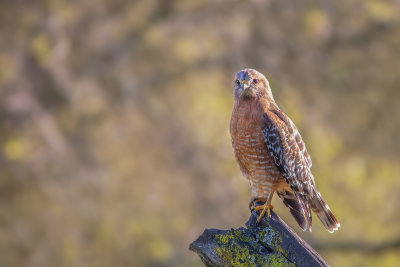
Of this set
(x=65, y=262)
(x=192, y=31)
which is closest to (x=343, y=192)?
(x=192, y=31)

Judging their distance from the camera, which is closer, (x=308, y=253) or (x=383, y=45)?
(x=308, y=253)

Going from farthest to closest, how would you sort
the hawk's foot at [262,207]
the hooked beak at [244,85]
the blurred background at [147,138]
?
the blurred background at [147,138], the hooked beak at [244,85], the hawk's foot at [262,207]

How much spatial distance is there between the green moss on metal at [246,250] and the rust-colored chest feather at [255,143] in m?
2.13

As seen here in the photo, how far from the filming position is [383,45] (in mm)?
14172

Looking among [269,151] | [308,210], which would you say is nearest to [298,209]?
[308,210]

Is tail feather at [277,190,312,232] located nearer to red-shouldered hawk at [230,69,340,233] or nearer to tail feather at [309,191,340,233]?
red-shouldered hawk at [230,69,340,233]

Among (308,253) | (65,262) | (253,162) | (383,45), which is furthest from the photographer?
(383,45)

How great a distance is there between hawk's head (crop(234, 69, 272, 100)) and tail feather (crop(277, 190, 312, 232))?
3.64ft

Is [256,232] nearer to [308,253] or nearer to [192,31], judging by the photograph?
[308,253]

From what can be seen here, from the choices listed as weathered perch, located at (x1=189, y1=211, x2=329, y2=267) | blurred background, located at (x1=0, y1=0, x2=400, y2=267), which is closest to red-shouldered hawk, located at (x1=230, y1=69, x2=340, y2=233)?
weathered perch, located at (x1=189, y1=211, x2=329, y2=267)

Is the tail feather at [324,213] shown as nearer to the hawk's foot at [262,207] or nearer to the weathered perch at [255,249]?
the hawk's foot at [262,207]

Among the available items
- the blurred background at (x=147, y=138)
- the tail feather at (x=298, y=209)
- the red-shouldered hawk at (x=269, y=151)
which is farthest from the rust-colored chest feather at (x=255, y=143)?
the blurred background at (x=147, y=138)

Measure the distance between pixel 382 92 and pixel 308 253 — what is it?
393 inches

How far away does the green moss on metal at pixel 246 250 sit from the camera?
481 centimetres
